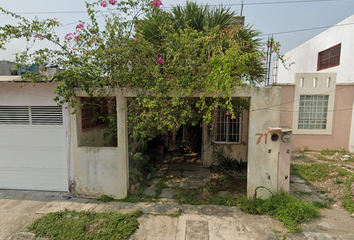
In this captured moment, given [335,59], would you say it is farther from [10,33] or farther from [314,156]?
[10,33]

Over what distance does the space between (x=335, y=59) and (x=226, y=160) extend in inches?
335

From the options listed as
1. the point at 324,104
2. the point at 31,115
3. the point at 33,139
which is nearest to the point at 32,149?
the point at 33,139

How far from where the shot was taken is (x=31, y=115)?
5984mm

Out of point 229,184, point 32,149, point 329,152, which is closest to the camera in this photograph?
point 32,149

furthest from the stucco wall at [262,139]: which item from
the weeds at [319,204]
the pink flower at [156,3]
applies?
the pink flower at [156,3]

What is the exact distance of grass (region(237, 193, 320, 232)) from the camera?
14.7 feet

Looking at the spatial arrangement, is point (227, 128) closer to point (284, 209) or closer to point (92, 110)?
point (284, 209)

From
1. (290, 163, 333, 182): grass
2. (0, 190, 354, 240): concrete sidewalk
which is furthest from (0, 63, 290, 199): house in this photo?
(290, 163, 333, 182): grass

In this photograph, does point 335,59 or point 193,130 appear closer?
point 193,130

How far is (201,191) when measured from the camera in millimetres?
6023

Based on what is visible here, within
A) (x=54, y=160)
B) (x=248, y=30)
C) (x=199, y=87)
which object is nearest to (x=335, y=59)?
(x=248, y=30)

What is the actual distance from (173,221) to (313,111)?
8.98 meters

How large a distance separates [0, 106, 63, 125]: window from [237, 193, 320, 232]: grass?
17.8ft

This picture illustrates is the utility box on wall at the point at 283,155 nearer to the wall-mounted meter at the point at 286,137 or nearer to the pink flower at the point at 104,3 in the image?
the wall-mounted meter at the point at 286,137
